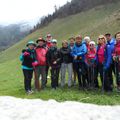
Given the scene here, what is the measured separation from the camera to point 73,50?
15.9 meters

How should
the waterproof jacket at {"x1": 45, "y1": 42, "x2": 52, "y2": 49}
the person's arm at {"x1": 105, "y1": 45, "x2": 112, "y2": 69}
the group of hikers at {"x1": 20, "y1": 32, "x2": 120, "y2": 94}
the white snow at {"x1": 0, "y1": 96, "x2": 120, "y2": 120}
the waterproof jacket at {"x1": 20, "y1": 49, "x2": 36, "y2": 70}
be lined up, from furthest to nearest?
1. the waterproof jacket at {"x1": 45, "y1": 42, "x2": 52, "y2": 49}
2. the waterproof jacket at {"x1": 20, "y1": 49, "x2": 36, "y2": 70}
3. the group of hikers at {"x1": 20, "y1": 32, "x2": 120, "y2": 94}
4. the person's arm at {"x1": 105, "y1": 45, "x2": 112, "y2": 69}
5. the white snow at {"x1": 0, "y1": 96, "x2": 120, "y2": 120}

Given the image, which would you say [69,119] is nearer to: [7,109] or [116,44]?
[7,109]

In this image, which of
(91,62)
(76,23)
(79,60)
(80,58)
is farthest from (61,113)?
(76,23)

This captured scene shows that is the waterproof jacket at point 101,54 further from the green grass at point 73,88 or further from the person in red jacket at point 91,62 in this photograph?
the green grass at point 73,88

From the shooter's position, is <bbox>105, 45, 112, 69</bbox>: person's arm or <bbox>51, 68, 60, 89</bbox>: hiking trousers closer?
<bbox>105, 45, 112, 69</bbox>: person's arm

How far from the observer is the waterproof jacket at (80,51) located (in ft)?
50.7

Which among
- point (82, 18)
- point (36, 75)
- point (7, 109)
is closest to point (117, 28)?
point (36, 75)

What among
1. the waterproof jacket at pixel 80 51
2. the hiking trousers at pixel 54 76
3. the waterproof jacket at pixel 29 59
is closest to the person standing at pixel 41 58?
the waterproof jacket at pixel 29 59

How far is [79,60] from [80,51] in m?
0.49

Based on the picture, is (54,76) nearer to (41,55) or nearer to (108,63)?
(41,55)

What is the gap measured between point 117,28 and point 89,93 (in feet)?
129

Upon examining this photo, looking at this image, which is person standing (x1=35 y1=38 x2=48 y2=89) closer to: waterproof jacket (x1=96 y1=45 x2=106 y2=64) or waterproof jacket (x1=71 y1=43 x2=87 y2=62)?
waterproof jacket (x1=71 y1=43 x2=87 y2=62)

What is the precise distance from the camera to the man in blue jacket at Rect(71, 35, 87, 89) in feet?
50.8

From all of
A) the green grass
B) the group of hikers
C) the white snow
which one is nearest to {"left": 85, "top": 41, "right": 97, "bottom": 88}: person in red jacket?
the group of hikers
